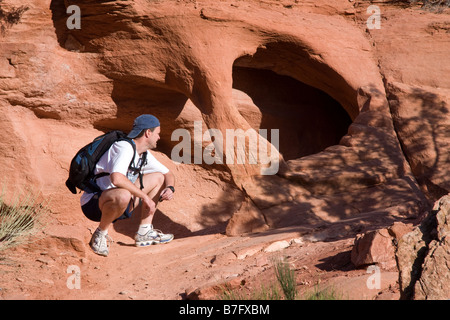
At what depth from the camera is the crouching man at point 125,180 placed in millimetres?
4867

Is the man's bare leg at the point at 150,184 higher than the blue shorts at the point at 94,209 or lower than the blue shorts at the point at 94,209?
higher

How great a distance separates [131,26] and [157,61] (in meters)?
0.53

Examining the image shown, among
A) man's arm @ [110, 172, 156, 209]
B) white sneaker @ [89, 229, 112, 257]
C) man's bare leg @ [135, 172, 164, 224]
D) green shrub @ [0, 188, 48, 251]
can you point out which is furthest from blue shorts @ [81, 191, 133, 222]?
green shrub @ [0, 188, 48, 251]

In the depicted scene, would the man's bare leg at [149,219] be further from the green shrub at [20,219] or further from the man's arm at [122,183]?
the green shrub at [20,219]

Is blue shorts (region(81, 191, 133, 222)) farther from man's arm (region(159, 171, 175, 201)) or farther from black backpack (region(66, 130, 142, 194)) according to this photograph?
man's arm (region(159, 171, 175, 201))

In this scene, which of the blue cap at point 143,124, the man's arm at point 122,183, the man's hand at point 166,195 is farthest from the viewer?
the man's hand at point 166,195

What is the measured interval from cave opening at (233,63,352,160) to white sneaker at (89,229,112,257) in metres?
4.26

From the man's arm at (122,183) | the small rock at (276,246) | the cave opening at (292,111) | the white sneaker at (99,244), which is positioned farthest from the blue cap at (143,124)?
the cave opening at (292,111)

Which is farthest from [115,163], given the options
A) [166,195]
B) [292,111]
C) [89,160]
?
[292,111]

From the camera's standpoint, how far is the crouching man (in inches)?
192

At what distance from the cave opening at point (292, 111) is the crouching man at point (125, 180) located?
12.6 ft

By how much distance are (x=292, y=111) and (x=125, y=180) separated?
5144 mm

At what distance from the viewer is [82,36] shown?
278 inches

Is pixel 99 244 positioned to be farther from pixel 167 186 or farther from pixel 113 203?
pixel 167 186
